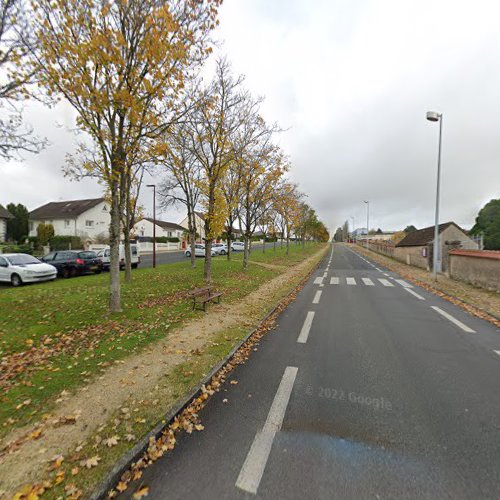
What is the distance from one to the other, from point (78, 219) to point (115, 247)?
35.7 metres

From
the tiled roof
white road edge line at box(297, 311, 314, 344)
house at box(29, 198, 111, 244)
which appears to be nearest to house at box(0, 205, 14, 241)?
house at box(29, 198, 111, 244)

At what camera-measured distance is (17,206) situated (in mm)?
38938

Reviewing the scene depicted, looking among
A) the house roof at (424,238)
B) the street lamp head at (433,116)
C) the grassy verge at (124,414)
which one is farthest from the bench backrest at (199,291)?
the house roof at (424,238)

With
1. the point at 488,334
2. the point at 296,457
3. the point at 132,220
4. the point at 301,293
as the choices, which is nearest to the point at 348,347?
the point at 296,457

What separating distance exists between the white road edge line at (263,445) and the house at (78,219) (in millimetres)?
37226

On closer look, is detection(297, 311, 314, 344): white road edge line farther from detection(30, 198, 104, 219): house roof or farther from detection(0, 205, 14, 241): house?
detection(0, 205, 14, 241): house

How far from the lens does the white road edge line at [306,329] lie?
18.5 feet

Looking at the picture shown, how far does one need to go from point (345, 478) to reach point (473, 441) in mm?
1601

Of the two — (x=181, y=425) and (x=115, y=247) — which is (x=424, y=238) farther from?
(x=181, y=425)

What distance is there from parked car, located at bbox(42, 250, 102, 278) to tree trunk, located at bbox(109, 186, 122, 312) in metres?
10.1

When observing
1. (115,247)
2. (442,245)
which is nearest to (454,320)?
(115,247)

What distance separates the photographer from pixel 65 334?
564 centimetres

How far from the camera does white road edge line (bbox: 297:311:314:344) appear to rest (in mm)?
5645
